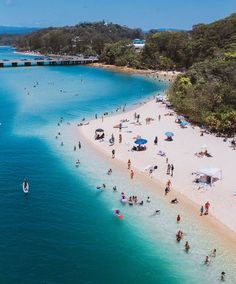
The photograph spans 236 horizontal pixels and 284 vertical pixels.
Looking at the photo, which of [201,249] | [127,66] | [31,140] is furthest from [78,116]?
[127,66]

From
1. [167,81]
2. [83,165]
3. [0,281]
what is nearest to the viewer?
[0,281]

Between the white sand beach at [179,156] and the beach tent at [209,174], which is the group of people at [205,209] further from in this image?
the beach tent at [209,174]

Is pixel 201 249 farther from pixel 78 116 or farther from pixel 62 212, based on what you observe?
pixel 78 116

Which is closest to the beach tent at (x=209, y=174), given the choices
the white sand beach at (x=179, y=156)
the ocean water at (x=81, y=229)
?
the white sand beach at (x=179, y=156)

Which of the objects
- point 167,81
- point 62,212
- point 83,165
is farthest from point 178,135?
point 167,81

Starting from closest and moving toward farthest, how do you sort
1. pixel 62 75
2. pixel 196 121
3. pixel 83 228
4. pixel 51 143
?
pixel 83 228
pixel 51 143
pixel 196 121
pixel 62 75

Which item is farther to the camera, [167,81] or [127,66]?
[127,66]

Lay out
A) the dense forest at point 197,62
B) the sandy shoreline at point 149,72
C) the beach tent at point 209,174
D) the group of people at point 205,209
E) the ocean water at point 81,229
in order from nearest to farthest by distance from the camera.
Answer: the ocean water at point 81,229
the group of people at point 205,209
the beach tent at point 209,174
the dense forest at point 197,62
the sandy shoreline at point 149,72
